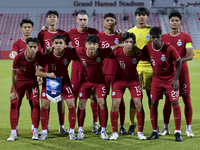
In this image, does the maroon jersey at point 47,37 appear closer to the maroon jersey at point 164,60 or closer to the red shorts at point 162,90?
the maroon jersey at point 164,60

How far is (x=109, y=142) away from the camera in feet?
15.9

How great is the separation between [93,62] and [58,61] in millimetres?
595

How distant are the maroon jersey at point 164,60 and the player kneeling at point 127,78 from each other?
0.59 feet

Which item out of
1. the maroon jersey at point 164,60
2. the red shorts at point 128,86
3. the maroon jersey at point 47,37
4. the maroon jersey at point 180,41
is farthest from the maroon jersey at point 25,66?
the maroon jersey at point 180,41

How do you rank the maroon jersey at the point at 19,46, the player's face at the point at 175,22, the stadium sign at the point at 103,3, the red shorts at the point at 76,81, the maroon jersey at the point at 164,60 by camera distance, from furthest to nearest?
1. the stadium sign at the point at 103,3
2. the red shorts at the point at 76,81
3. the maroon jersey at the point at 19,46
4. the player's face at the point at 175,22
5. the maroon jersey at the point at 164,60

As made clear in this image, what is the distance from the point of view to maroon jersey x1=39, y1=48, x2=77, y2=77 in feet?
16.6

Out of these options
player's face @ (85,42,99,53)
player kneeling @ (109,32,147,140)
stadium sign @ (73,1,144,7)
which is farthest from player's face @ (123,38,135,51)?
stadium sign @ (73,1,144,7)

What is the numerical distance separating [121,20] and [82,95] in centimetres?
3173

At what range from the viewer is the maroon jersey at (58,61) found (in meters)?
5.07

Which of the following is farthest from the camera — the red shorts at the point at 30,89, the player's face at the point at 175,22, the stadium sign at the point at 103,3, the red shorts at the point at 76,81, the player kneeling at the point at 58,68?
the stadium sign at the point at 103,3

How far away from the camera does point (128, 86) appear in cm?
517

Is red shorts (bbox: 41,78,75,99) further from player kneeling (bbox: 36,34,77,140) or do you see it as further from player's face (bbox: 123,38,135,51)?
player's face (bbox: 123,38,135,51)

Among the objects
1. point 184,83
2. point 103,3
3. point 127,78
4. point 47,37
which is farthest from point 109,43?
point 103,3

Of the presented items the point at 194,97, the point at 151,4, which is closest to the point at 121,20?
the point at 151,4
